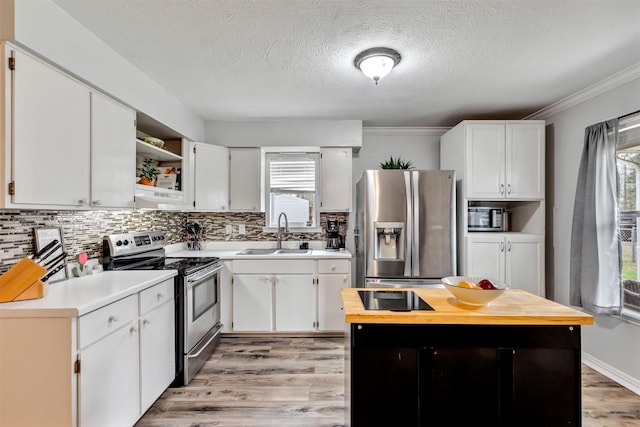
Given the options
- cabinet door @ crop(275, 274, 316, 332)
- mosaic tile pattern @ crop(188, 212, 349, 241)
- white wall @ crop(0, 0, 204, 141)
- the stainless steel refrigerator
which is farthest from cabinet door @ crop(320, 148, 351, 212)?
white wall @ crop(0, 0, 204, 141)

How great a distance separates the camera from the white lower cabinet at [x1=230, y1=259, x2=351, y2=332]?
3135 millimetres

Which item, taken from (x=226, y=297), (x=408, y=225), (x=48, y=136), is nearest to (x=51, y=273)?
(x=48, y=136)

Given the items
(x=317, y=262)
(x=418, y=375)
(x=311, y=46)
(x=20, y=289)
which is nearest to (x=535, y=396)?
(x=418, y=375)

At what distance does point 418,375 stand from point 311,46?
2.00 m

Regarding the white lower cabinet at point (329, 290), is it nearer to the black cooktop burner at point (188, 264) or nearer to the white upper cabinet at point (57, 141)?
the black cooktop burner at point (188, 264)

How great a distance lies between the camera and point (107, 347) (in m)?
1.54

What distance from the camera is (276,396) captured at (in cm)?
219

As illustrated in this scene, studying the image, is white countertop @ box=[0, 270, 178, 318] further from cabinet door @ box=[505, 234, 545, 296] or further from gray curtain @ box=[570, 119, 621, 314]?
gray curtain @ box=[570, 119, 621, 314]

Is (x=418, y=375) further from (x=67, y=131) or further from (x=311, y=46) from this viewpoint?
(x=67, y=131)

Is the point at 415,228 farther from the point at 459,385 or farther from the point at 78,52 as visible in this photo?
the point at 78,52

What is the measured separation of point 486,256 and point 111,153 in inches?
131

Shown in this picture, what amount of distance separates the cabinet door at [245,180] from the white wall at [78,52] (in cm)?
97

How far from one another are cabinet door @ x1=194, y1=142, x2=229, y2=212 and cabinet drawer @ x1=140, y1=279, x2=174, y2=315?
122 cm

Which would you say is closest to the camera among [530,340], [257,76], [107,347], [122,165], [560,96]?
[530,340]
